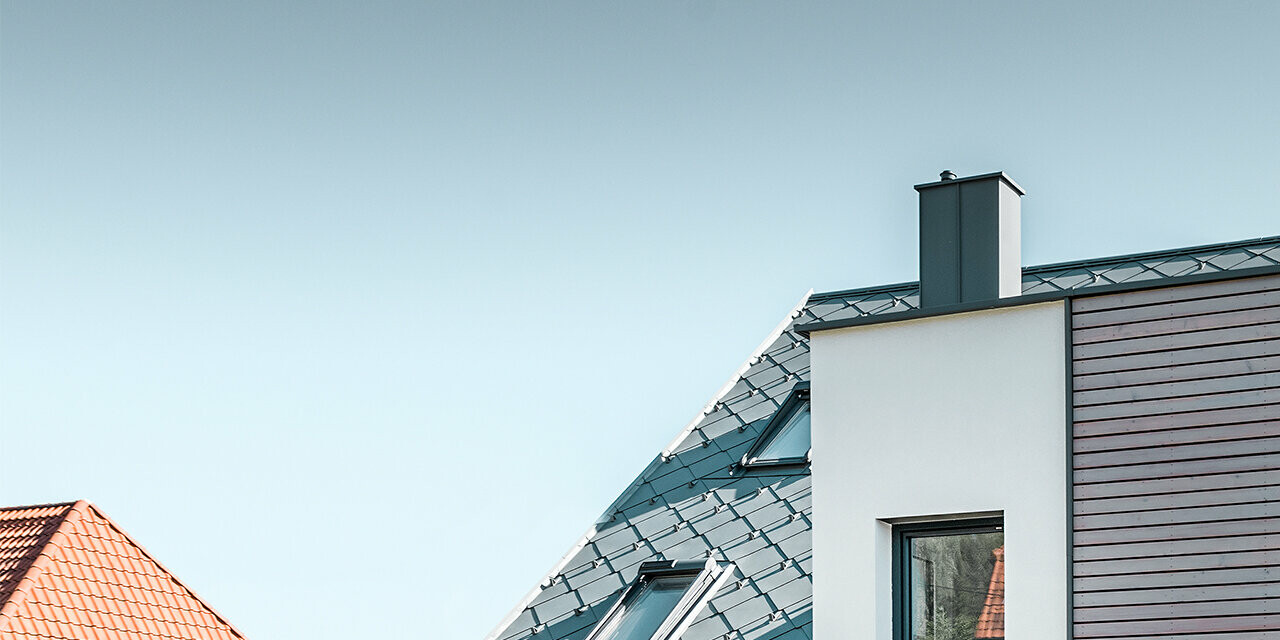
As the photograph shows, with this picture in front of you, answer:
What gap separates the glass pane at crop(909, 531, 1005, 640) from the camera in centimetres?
834

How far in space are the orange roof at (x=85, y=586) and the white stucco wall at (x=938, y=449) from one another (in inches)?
273

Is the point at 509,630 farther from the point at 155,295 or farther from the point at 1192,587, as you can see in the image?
the point at 155,295

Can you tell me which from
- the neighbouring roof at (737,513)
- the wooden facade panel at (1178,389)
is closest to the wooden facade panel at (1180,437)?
the wooden facade panel at (1178,389)

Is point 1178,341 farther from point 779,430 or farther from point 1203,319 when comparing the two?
point 779,430

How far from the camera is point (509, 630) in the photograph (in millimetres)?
11266

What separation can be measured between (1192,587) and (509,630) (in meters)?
5.17

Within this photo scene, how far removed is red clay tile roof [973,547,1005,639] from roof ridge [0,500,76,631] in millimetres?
7771

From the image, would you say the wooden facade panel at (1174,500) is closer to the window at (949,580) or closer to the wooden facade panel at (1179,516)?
the wooden facade panel at (1179,516)

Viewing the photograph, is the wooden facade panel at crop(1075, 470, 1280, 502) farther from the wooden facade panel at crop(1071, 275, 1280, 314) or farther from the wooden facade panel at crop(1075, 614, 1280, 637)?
the wooden facade panel at crop(1071, 275, 1280, 314)

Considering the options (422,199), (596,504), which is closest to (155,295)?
(422,199)

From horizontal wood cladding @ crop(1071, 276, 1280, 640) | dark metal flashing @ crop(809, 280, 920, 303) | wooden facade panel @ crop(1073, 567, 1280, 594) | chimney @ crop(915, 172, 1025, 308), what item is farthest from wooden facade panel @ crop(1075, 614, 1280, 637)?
dark metal flashing @ crop(809, 280, 920, 303)

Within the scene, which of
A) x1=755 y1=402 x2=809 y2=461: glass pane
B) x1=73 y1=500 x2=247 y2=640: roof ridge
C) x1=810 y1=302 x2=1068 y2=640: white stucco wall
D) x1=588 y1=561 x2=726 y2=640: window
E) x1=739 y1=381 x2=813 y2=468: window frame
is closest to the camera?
x1=810 y1=302 x2=1068 y2=640: white stucco wall

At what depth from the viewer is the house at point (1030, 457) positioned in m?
7.72

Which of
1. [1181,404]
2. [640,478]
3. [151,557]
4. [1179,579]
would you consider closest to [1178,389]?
[1181,404]
